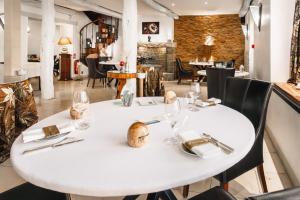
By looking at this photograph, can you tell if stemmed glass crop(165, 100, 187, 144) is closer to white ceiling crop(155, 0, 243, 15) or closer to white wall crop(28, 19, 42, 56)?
white ceiling crop(155, 0, 243, 15)

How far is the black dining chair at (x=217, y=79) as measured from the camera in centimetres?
555

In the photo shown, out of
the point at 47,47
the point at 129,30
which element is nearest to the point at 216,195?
the point at 129,30

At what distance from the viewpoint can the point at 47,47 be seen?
24.7 ft

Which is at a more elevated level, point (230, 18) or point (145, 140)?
point (230, 18)

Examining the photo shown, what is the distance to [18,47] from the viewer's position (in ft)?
21.9

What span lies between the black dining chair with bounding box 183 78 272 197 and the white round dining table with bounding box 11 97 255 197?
1.38 feet

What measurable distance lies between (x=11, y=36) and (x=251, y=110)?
19.6 ft

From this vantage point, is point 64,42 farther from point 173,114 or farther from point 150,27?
point 173,114

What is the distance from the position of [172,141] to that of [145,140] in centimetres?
15

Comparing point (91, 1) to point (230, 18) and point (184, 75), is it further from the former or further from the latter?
point (230, 18)

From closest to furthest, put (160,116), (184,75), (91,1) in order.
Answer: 1. (160,116)
2. (91,1)
3. (184,75)

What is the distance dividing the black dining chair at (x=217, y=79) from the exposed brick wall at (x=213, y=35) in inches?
310

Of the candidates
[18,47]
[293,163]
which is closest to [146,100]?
[293,163]

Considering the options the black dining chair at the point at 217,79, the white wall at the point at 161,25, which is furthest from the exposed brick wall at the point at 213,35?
the black dining chair at the point at 217,79
